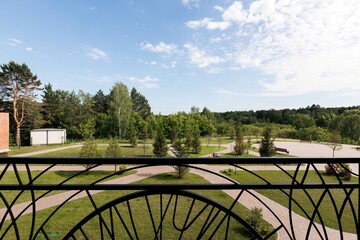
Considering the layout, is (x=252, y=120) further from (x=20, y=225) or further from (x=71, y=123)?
(x=20, y=225)

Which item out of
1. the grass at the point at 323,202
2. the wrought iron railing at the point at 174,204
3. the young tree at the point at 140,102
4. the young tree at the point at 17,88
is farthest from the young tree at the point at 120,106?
the grass at the point at 323,202

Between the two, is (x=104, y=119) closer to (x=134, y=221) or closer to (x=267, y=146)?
(x=267, y=146)

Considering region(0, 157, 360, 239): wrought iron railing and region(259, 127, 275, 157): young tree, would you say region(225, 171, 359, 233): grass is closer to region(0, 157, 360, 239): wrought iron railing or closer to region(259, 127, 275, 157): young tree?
region(0, 157, 360, 239): wrought iron railing

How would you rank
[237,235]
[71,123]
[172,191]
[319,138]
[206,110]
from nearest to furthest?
[172,191]
[237,235]
[319,138]
[71,123]
[206,110]

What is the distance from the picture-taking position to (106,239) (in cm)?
480

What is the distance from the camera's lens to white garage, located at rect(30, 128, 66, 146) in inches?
835

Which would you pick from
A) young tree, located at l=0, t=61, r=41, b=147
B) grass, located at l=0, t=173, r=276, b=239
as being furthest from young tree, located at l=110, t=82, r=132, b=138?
grass, located at l=0, t=173, r=276, b=239

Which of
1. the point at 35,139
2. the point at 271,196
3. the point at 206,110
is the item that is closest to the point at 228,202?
the point at 271,196

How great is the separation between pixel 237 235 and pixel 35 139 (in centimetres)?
2181

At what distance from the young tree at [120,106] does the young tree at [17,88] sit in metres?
8.27

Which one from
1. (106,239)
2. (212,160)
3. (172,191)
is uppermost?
(212,160)

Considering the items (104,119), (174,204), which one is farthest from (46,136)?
(174,204)

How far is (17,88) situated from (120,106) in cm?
1001

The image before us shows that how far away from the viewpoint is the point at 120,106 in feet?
90.1
